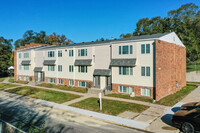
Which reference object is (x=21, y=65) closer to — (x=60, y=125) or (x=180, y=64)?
(x=60, y=125)

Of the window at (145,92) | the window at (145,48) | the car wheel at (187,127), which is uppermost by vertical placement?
the window at (145,48)

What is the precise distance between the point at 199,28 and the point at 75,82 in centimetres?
3433

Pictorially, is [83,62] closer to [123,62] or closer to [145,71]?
[123,62]

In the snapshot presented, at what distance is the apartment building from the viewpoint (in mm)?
20359

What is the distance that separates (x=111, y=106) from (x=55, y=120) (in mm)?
6395

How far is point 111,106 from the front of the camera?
1764cm

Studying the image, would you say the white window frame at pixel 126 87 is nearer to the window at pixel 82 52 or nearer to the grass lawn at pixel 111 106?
the grass lawn at pixel 111 106

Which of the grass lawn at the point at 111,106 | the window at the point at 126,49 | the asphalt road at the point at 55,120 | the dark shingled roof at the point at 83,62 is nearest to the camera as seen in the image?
the asphalt road at the point at 55,120

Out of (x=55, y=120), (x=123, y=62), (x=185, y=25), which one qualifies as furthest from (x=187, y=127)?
(x=185, y=25)

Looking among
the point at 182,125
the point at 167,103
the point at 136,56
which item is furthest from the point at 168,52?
the point at 182,125

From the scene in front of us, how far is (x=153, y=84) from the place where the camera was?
65.8 feet

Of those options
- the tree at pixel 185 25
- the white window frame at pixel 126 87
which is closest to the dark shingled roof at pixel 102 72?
the white window frame at pixel 126 87

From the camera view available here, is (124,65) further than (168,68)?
No

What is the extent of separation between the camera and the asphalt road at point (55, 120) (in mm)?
11883
